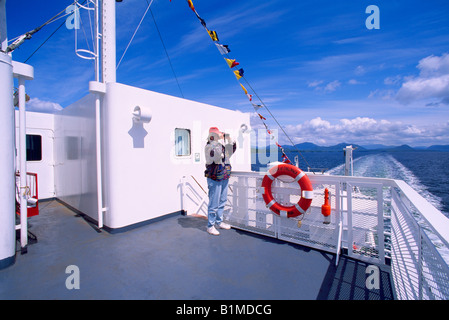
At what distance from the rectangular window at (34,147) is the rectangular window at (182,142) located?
3.71 metres

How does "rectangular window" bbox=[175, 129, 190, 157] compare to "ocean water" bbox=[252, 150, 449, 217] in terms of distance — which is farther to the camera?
"ocean water" bbox=[252, 150, 449, 217]

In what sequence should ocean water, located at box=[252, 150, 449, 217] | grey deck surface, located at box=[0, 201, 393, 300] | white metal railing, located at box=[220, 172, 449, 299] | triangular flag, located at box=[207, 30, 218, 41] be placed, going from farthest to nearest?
1. ocean water, located at box=[252, 150, 449, 217]
2. triangular flag, located at box=[207, 30, 218, 41]
3. grey deck surface, located at box=[0, 201, 393, 300]
4. white metal railing, located at box=[220, 172, 449, 299]

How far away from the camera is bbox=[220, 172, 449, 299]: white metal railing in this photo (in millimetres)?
1266

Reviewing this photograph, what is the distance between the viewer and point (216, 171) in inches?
A: 128

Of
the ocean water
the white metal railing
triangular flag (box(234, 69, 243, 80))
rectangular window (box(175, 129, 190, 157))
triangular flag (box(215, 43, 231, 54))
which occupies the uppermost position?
triangular flag (box(215, 43, 231, 54))

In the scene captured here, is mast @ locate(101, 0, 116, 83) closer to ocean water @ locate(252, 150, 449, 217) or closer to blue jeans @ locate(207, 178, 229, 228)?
blue jeans @ locate(207, 178, 229, 228)

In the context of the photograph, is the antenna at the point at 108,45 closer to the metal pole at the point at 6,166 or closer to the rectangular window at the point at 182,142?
the metal pole at the point at 6,166

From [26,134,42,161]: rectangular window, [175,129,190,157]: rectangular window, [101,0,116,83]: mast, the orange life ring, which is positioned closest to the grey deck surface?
the orange life ring

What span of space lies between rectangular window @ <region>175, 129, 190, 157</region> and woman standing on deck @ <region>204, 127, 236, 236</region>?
3.84 ft

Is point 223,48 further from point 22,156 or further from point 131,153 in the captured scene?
point 22,156

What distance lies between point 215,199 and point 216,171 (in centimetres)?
40

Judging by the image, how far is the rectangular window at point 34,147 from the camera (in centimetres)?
548
